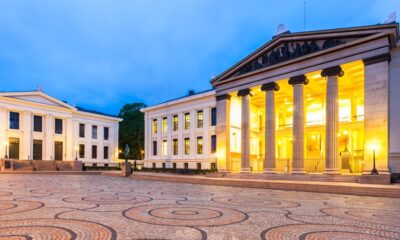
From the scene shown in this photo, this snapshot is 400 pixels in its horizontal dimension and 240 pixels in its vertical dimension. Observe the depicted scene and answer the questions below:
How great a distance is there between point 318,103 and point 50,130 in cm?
4496

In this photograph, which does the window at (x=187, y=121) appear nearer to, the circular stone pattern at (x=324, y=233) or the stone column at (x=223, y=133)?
the stone column at (x=223, y=133)

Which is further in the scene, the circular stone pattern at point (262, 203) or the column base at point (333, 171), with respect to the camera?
the column base at point (333, 171)

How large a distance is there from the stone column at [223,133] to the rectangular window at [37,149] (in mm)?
34189

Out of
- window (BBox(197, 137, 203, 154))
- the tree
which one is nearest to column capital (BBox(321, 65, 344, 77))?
window (BBox(197, 137, 203, 154))

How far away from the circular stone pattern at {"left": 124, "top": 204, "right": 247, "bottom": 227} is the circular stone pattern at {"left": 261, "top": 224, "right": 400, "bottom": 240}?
1502 mm

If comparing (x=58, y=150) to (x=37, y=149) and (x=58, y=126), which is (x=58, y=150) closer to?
(x=37, y=149)

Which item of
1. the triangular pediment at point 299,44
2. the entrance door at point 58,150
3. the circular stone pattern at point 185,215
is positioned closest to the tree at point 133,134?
the entrance door at point 58,150

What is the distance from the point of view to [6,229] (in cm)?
682

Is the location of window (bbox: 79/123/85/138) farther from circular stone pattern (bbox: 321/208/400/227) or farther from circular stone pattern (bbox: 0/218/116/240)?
circular stone pattern (bbox: 321/208/400/227)

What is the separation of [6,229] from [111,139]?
186 ft

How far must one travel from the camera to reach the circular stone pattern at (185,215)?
26.3ft

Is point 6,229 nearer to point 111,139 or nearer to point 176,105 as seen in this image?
point 176,105

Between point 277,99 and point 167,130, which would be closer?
point 277,99

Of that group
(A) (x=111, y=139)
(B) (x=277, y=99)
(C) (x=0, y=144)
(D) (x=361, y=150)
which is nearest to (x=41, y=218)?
(D) (x=361, y=150)
